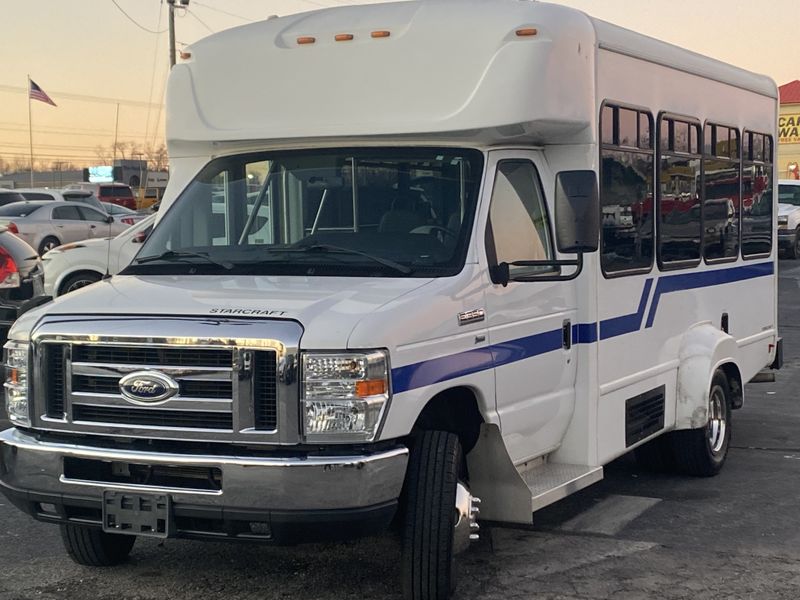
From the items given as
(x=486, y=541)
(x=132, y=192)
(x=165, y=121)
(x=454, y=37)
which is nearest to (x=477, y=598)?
(x=486, y=541)

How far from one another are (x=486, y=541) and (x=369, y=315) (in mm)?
2102

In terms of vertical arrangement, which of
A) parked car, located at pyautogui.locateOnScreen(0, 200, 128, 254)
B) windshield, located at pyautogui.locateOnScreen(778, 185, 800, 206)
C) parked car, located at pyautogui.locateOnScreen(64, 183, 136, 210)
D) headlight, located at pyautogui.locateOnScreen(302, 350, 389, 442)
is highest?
parked car, located at pyautogui.locateOnScreen(64, 183, 136, 210)

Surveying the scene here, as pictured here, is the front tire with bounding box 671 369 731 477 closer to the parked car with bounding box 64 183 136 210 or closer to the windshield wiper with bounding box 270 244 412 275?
the windshield wiper with bounding box 270 244 412 275

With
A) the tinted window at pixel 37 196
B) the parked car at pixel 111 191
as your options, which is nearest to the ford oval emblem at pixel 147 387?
the tinted window at pixel 37 196

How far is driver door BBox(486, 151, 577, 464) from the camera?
217 inches

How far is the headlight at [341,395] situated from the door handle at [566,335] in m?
1.73

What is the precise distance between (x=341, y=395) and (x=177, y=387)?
27.4 inches

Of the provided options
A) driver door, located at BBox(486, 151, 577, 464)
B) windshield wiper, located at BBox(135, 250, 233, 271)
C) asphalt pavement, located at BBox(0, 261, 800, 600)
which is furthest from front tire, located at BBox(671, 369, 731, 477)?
windshield wiper, located at BBox(135, 250, 233, 271)

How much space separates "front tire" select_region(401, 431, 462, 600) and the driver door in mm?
618

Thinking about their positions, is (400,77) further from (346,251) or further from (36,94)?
(36,94)

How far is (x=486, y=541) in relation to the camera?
6.29 m

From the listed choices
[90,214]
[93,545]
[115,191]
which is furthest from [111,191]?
[93,545]

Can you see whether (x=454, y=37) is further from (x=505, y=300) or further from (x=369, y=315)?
(x=369, y=315)

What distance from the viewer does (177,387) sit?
4.74 metres
